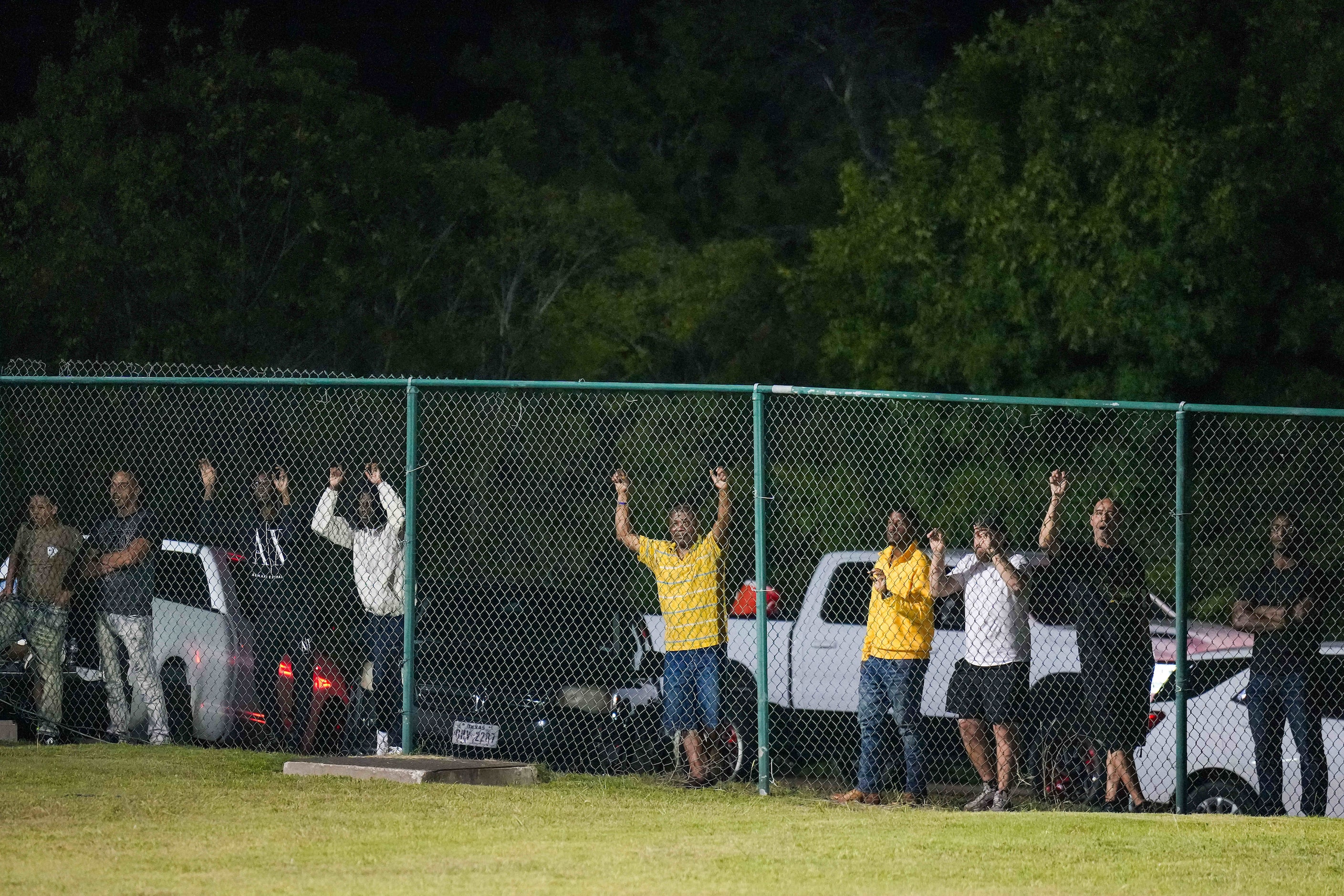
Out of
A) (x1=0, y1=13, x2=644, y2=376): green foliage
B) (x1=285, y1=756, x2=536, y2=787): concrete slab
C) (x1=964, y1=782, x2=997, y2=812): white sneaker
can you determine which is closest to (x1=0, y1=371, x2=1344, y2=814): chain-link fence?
(x1=964, y1=782, x2=997, y2=812): white sneaker

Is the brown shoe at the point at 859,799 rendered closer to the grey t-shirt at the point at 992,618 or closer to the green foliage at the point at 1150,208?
the grey t-shirt at the point at 992,618

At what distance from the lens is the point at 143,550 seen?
12102 millimetres

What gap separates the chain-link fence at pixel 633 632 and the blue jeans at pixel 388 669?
18 mm

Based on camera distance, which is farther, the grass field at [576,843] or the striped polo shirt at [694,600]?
the striped polo shirt at [694,600]

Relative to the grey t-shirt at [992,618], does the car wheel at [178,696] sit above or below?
below

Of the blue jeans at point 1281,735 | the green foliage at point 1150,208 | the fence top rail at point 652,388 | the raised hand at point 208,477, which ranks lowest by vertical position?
the blue jeans at point 1281,735

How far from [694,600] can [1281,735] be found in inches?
123

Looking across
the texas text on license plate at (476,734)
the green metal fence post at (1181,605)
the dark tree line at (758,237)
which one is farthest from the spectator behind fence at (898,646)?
the dark tree line at (758,237)

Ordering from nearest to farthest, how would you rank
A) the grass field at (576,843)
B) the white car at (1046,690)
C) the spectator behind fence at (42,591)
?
the grass field at (576,843)
the white car at (1046,690)
the spectator behind fence at (42,591)

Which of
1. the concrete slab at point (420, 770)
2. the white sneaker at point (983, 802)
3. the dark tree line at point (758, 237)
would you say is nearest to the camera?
the concrete slab at point (420, 770)

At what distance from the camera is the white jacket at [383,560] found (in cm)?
1173

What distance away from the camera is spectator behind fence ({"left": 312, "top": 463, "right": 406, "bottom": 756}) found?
11.6m

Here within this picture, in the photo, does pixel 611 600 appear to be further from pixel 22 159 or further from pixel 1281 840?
pixel 22 159

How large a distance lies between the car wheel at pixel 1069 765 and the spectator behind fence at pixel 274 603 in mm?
4373
